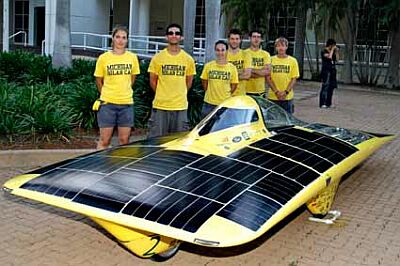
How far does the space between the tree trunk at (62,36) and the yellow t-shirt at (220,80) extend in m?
5.56

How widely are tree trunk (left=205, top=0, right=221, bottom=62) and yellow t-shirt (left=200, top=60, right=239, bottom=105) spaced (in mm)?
4449

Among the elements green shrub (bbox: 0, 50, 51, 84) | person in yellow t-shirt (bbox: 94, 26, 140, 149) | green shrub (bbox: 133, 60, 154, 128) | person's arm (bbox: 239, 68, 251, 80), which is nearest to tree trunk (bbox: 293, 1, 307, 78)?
green shrub (bbox: 0, 50, 51, 84)

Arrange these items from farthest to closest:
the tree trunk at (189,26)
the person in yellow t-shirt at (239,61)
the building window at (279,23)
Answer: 1. the building window at (279,23)
2. the tree trunk at (189,26)
3. the person in yellow t-shirt at (239,61)

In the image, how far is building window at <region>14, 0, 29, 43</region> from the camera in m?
33.3

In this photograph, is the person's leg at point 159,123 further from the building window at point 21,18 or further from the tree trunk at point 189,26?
the building window at point 21,18

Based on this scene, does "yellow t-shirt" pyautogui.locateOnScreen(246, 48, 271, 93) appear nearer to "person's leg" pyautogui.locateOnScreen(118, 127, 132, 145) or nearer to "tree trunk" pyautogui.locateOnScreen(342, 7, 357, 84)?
"person's leg" pyautogui.locateOnScreen(118, 127, 132, 145)

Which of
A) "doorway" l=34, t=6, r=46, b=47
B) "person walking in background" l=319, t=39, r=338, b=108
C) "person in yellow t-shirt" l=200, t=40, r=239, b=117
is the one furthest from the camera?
"doorway" l=34, t=6, r=46, b=47

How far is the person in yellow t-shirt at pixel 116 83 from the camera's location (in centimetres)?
663

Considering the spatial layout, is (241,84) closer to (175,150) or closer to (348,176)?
(348,176)

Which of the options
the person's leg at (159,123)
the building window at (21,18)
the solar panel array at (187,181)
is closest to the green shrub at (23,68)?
the person's leg at (159,123)

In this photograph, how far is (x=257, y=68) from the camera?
8.55 m

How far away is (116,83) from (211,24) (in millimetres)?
5930

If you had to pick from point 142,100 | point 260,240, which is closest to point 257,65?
point 142,100

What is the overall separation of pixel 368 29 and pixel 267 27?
440 cm
